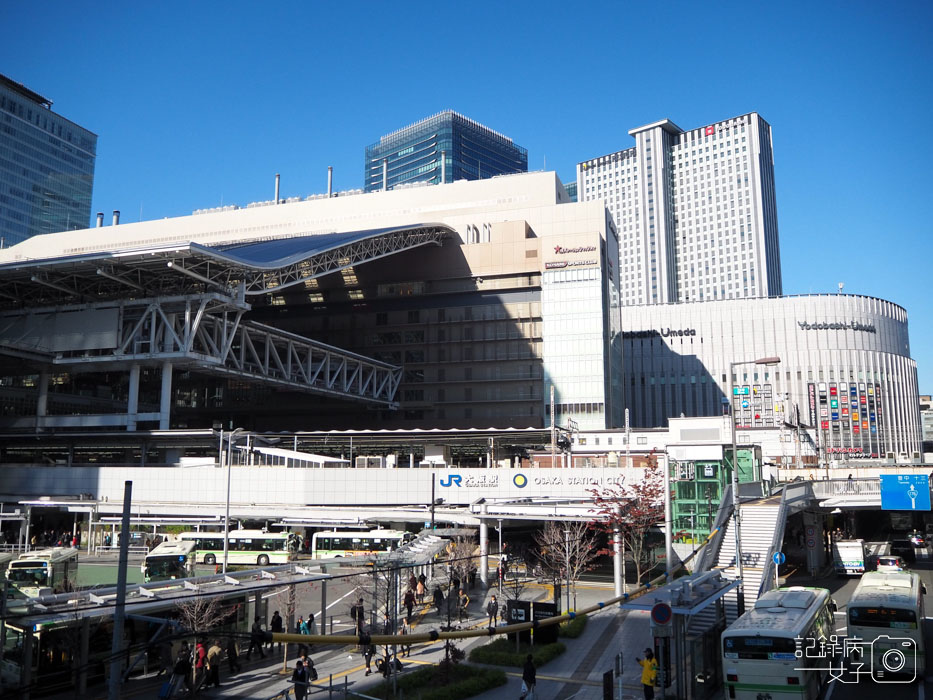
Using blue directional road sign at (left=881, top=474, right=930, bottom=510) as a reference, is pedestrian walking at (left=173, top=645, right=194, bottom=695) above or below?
below

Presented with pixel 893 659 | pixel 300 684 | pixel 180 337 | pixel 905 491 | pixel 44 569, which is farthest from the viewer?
pixel 180 337

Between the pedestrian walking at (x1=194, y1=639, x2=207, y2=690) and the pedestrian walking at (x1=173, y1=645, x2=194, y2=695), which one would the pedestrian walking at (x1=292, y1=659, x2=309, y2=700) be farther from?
the pedestrian walking at (x1=194, y1=639, x2=207, y2=690)

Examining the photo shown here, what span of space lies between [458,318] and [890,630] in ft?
274

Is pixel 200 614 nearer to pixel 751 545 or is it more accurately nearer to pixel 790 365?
pixel 751 545

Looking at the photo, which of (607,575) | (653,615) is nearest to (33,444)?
(607,575)

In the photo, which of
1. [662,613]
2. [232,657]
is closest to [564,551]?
[232,657]

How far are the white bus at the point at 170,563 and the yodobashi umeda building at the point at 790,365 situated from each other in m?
117

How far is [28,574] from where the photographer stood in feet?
118

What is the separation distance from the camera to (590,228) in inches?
3947

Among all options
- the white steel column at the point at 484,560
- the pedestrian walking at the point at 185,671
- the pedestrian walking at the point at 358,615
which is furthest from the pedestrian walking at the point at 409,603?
the pedestrian walking at the point at 185,671

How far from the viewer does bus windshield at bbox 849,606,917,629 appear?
2186cm

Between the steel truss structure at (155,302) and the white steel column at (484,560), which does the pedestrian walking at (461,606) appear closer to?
the white steel column at (484,560)

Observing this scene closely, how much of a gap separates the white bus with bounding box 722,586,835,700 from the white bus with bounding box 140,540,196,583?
31.4 meters

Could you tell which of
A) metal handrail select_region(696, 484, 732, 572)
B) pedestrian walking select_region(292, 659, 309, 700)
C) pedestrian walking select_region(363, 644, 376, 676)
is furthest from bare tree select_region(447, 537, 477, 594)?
pedestrian walking select_region(292, 659, 309, 700)
